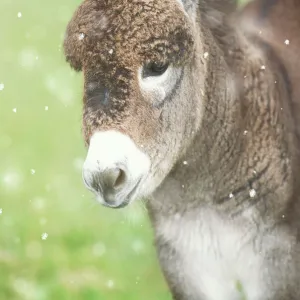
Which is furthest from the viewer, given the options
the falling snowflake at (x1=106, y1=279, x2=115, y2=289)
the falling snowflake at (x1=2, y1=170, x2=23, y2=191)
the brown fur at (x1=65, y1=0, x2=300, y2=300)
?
the falling snowflake at (x1=2, y1=170, x2=23, y2=191)

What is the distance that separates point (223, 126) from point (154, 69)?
28 cm

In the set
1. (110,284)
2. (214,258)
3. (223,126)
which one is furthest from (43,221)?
(223,126)

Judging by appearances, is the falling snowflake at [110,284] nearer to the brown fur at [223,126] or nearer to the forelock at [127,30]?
the brown fur at [223,126]

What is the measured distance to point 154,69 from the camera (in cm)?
131

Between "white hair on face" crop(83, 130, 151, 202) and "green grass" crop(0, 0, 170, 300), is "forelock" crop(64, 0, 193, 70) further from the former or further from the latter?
"green grass" crop(0, 0, 170, 300)

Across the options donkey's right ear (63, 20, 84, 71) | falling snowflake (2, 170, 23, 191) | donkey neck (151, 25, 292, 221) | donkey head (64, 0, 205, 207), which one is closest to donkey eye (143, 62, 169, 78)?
donkey head (64, 0, 205, 207)

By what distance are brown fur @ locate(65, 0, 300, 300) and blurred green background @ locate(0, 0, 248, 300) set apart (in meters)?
0.85

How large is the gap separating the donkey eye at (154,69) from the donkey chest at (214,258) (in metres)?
0.41

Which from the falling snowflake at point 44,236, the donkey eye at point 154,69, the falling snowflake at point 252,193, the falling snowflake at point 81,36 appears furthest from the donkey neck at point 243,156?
the falling snowflake at point 44,236

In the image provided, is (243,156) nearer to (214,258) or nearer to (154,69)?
(214,258)

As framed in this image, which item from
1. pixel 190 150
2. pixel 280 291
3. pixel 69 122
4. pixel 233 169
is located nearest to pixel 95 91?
pixel 190 150

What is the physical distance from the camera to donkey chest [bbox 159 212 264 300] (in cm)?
161

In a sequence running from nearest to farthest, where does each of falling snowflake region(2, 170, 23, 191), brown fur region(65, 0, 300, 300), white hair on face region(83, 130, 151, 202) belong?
1. white hair on face region(83, 130, 151, 202)
2. brown fur region(65, 0, 300, 300)
3. falling snowflake region(2, 170, 23, 191)

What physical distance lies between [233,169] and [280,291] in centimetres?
30
